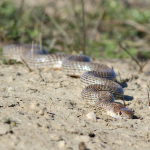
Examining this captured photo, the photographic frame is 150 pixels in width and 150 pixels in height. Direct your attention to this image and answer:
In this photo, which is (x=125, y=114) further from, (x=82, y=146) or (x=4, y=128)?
(x=4, y=128)

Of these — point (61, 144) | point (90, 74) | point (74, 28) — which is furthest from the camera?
point (74, 28)

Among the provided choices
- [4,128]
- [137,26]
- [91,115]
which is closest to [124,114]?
[91,115]

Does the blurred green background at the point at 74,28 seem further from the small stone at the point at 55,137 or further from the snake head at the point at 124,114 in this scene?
the small stone at the point at 55,137

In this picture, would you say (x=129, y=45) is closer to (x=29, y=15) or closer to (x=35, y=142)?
(x=29, y=15)

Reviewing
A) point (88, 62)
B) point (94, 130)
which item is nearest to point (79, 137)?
point (94, 130)

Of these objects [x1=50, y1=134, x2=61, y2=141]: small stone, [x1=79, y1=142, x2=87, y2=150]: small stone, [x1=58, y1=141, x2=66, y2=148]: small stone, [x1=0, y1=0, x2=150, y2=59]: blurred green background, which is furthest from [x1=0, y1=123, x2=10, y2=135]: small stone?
[x1=0, y1=0, x2=150, y2=59]: blurred green background

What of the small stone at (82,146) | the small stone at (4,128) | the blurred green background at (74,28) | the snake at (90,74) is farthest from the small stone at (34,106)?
the blurred green background at (74,28)

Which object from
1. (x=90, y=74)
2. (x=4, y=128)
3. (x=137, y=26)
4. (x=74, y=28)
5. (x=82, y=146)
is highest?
(x=137, y=26)
